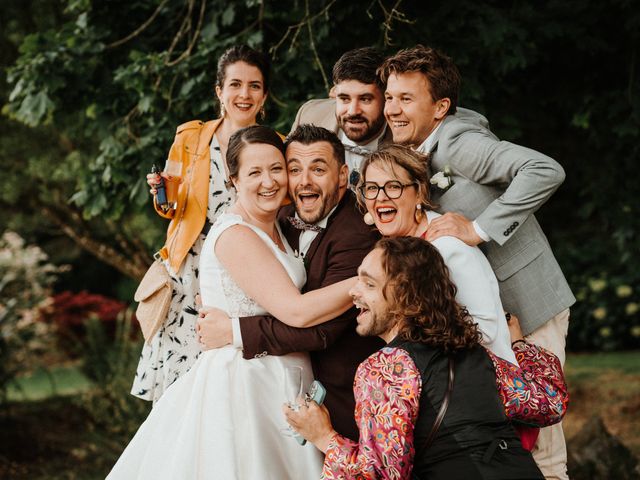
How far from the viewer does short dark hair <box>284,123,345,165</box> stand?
328cm

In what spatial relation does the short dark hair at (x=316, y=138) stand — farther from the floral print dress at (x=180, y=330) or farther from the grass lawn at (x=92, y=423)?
the grass lawn at (x=92, y=423)

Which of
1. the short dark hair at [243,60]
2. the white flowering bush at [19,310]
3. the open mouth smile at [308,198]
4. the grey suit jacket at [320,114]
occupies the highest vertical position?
the short dark hair at [243,60]

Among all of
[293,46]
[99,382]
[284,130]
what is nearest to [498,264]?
[284,130]

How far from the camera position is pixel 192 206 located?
13.4 feet

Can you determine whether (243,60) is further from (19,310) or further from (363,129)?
(19,310)

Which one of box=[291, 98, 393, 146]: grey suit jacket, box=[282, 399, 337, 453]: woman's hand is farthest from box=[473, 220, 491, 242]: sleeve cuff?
box=[291, 98, 393, 146]: grey suit jacket

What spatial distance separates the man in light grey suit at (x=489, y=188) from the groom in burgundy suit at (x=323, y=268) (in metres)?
0.32

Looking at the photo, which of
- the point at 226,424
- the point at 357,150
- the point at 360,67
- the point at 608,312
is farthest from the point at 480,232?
the point at 608,312

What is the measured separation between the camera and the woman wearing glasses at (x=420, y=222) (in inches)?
114

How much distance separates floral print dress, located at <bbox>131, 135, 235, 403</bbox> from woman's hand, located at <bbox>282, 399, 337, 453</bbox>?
1393mm

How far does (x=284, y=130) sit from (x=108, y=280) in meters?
12.5

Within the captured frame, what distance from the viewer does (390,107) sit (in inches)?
131

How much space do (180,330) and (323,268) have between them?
50.0 inches

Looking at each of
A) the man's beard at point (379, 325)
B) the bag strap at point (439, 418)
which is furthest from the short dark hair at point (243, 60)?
the bag strap at point (439, 418)
